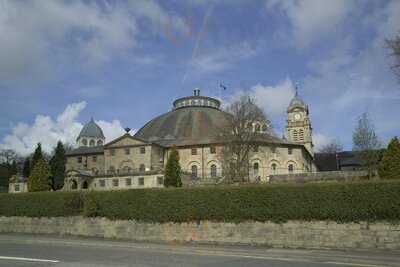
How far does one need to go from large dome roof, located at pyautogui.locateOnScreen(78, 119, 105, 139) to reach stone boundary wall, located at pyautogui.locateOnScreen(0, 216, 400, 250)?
73626 mm

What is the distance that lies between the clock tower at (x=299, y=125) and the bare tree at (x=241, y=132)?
38107mm

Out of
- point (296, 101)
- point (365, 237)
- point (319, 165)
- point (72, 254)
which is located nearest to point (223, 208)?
point (365, 237)

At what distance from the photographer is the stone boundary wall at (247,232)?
19591 mm

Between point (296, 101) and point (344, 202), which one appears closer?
point (344, 202)

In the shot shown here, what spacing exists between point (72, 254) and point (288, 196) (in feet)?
37.2

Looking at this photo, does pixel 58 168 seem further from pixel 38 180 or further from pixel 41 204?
pixel 41 204

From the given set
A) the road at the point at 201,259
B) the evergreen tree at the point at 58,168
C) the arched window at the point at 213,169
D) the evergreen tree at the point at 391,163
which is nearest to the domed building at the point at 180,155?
the arched window at the point at 213,169

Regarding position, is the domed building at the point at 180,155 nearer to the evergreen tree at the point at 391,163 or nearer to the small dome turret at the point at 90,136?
the small dome turret at the point at 90,136

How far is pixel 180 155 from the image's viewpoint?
236 ft

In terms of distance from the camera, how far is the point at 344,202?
67.1 feet

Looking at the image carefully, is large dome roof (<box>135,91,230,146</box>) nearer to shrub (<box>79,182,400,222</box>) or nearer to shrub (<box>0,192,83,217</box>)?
shrub (<box>0,192,83,217</box>)

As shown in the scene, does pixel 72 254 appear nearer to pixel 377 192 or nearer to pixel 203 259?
pixel 203 259

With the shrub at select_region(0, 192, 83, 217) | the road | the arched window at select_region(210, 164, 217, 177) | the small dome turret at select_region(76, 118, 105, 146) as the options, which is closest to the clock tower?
the arched window at select_region(210, 164, 217, 177)

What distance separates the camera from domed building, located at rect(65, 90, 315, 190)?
61.8 metres
